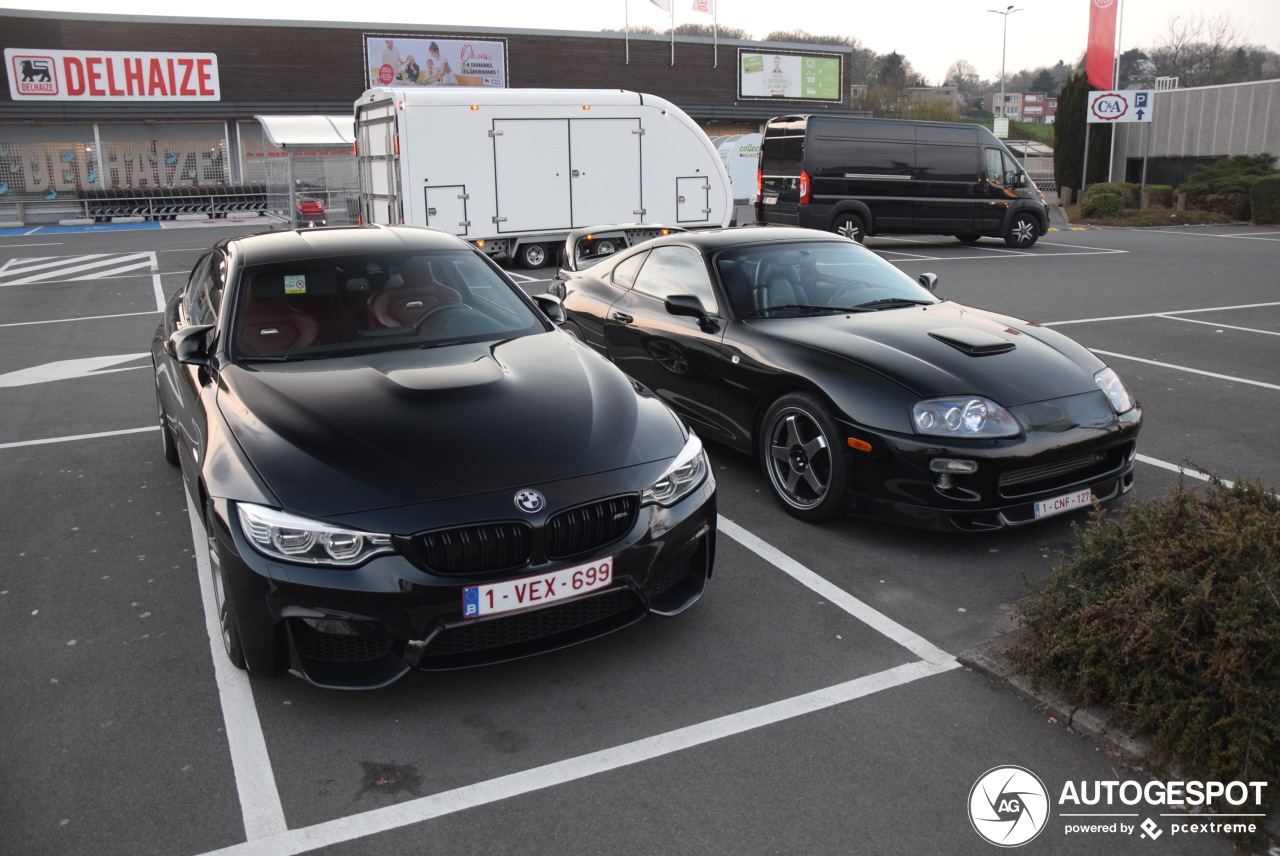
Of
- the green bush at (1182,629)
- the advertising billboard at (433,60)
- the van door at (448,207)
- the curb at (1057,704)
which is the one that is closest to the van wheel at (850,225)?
the van door at (448,207)

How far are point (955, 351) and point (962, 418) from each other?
58 centimetres

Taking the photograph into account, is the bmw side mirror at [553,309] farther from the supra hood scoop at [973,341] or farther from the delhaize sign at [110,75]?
the delhaize sign at [110,75]

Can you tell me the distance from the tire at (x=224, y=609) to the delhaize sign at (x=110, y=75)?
3441 cm

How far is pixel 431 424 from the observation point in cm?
381

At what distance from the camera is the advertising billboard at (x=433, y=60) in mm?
36125

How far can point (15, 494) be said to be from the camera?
19.2 feet

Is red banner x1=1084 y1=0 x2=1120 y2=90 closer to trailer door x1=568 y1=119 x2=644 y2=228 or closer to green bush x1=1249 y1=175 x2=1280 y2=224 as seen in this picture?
green bush x1=1249 y1=175 x2=1280 y2=224

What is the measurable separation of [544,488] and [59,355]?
8741 millimetres

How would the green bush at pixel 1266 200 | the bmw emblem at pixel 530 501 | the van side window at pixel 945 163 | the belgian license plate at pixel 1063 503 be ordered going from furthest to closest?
the green bush at pixel 1266 200
the van side window at pixel 945 163
the belgian license plate at pixel 1063 503
the bmw emblem at pixel 530 501

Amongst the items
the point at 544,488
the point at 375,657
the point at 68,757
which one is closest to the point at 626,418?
the point at 544,488

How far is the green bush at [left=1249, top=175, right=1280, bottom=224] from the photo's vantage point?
2738 centimetres

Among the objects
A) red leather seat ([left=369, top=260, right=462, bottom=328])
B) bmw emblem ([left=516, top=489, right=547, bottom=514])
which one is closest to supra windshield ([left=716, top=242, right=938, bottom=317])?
red leather seat ([left=369, top=260, right=462, bottom=328])

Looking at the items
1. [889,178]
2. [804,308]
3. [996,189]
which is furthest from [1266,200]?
[804,308]

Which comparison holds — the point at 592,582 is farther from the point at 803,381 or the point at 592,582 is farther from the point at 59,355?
the point at 59,355
